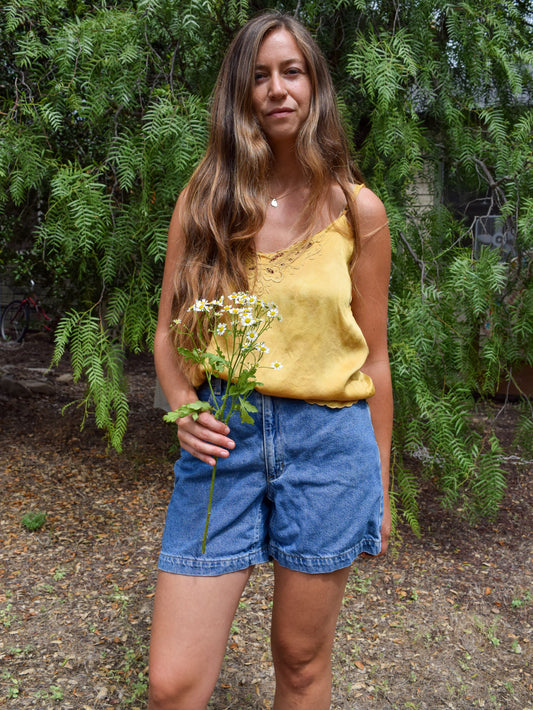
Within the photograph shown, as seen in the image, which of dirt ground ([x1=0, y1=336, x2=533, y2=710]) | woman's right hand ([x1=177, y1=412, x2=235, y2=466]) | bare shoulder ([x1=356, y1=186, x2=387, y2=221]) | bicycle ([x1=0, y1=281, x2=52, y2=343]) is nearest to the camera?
woman's right hand ([x1=177, y1=412, x2=235, y2=466])

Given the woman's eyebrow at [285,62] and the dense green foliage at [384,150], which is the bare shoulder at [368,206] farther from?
the dense green foliage at [384,150]

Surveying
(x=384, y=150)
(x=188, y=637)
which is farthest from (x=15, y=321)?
(x=188, y=637)

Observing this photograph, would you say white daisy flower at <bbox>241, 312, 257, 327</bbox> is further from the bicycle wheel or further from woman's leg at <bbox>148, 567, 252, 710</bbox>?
the bicycle wheel

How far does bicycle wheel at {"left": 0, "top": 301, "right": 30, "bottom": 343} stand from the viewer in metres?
9.61

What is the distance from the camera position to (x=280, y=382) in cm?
149

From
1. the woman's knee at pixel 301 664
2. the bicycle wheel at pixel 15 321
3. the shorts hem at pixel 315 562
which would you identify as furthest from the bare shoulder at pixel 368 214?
the bicycle wheel at pixel 15 321

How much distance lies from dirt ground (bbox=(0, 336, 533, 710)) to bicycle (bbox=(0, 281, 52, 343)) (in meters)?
5.16

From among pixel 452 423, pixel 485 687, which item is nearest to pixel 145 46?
pixel 452 423

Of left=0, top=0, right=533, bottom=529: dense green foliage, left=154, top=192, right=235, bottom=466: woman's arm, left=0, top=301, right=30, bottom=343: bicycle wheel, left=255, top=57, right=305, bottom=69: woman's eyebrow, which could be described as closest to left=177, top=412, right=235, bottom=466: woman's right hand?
left=154, top=192, right=235, bottom=466: woman's arm

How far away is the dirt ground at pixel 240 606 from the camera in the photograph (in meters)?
2.62

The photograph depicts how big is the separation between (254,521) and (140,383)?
567 cm

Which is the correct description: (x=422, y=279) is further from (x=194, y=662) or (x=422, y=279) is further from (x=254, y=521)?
(x=194, y=662)

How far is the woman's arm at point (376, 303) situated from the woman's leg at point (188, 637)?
48cm

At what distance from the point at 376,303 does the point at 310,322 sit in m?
0.27
